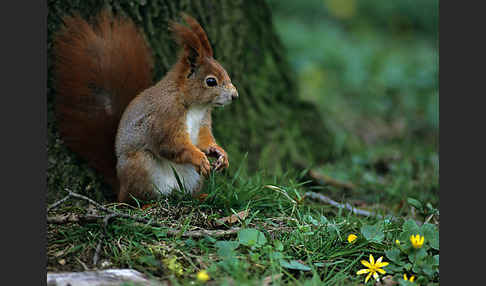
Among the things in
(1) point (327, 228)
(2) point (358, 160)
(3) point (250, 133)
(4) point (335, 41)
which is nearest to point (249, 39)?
(3) point (250, 133)

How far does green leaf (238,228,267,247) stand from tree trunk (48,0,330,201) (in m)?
0.55

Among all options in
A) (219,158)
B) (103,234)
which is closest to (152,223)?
(103,234)

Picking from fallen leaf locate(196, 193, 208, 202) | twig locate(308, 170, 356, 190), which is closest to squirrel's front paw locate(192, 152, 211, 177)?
fallen leaf locate(196, 193, 208, 202)

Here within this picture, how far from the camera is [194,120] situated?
2.15 m

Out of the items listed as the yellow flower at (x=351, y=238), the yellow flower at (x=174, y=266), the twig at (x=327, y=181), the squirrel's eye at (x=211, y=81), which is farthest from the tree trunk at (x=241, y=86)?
the yellow flower at (x=174, y=266)

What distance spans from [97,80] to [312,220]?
1058 mm

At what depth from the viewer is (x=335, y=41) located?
581cm

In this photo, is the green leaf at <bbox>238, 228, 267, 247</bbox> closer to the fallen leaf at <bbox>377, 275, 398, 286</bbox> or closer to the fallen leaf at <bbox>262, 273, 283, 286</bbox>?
the fallen leaf at <bbox>262, 273, 283, 286</bbox>

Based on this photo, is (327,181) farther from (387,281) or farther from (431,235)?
(387,281)

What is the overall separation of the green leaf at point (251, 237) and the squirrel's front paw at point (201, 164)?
0.31m

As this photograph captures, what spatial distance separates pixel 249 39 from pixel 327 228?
1455mm

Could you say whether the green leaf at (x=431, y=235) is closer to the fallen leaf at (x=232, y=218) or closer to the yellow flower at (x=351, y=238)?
the yellow flower at (x=351, y=238)

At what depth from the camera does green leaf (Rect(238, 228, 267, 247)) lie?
179cm

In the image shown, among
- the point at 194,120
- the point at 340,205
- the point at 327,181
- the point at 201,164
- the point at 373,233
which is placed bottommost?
the point at 327,181
